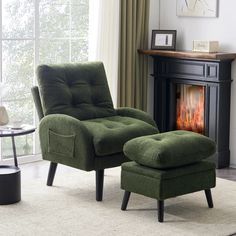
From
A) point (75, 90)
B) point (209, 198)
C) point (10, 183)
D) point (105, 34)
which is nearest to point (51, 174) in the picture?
point (10, 183)

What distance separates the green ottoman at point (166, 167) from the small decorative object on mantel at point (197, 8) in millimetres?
1915

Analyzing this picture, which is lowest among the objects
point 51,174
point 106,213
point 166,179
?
point 106,213

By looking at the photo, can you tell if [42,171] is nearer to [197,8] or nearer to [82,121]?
[82,121]

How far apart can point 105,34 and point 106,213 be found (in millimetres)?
2250

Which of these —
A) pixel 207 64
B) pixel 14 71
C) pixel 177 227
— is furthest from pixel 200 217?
pixel 14 71

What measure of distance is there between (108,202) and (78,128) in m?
0.59

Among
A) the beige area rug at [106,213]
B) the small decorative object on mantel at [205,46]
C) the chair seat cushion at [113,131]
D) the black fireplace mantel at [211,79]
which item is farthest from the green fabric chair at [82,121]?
the small decorative object on mantel at [205,46]

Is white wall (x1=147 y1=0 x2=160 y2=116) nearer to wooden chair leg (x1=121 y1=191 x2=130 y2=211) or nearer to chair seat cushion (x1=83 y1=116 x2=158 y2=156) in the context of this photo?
chair seat cushion (x1=83 y1=116 x2=158 y2=156)

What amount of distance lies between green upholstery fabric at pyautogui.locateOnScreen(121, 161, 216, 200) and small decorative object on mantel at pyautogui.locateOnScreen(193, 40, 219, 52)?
1697mm

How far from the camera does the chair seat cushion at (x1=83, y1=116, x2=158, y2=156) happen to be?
184 inches

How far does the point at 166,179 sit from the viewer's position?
13.8 ft

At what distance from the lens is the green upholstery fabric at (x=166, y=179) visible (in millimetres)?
4207

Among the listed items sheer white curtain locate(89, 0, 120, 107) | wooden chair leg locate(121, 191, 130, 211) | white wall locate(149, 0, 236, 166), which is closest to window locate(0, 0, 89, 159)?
sheer white curtain locate(89, 0, 120, 107)

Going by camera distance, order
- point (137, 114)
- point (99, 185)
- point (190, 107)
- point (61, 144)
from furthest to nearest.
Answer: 1. point (190, 107)
2. point (137, 114)
3. point (61, 144)
4. point (99, 185)
